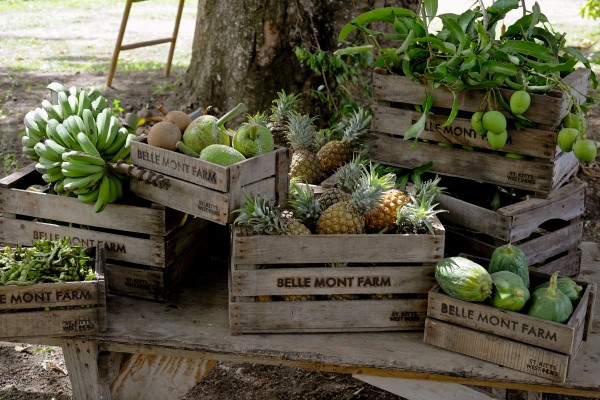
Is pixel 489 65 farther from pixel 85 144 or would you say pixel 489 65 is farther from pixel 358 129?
pixel 85 144

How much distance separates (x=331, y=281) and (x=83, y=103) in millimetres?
1544

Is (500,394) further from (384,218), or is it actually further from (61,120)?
(61,120)

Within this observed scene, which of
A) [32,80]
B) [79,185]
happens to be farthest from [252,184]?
[32,80]

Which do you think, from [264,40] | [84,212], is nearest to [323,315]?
[84,212]

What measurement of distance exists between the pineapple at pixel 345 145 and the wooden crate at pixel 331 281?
869 mm

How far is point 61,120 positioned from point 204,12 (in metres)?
2.32

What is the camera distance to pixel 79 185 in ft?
9.96

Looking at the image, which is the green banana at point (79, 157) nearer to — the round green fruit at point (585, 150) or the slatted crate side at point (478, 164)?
the slatted crate side at point (478, 164)

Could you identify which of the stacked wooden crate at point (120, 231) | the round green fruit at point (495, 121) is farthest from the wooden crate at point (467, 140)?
the stacked wooden crate at point (120, 231)

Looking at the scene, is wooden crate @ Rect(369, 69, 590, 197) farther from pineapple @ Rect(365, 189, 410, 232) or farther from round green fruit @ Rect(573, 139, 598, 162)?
pineapple @ Rect(365, 189, 410, 232)

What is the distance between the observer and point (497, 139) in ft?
10.2

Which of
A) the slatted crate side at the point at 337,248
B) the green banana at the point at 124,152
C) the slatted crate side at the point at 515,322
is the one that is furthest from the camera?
the green banana at the point at 124,152

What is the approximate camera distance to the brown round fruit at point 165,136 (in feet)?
10.0

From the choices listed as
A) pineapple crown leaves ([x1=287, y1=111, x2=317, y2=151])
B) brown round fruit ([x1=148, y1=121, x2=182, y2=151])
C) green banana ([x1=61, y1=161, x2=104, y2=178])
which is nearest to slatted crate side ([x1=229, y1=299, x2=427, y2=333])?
brown round fruit ([x1=148, y1=121, x2=182, y2=151])
